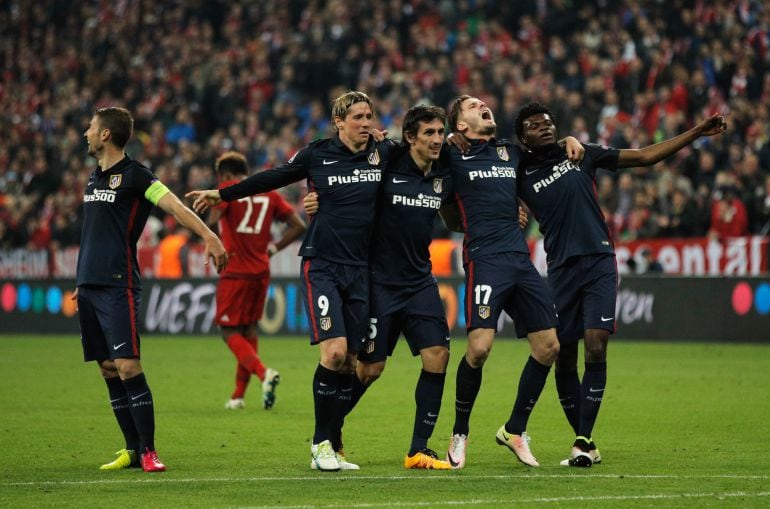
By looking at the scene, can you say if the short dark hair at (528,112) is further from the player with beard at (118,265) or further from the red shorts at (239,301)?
the red shorts at (239,301)

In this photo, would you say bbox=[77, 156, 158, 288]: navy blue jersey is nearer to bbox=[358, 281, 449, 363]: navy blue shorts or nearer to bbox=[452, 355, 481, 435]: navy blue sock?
bbox=[358, 281, 449, 363]: navy blue shorts

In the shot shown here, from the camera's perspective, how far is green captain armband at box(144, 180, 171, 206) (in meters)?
8.52

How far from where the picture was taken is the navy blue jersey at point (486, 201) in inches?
347

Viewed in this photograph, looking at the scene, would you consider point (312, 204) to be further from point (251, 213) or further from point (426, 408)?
point (251, 213)

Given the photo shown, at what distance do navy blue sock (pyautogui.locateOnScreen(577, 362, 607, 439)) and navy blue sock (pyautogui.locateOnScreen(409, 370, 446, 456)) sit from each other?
949 mm

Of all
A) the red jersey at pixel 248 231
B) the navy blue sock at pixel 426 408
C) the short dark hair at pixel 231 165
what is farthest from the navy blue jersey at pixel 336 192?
the red jersey at pixel 248 231

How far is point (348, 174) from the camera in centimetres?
867

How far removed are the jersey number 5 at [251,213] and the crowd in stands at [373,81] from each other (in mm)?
9316

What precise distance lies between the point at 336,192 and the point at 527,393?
1886mm

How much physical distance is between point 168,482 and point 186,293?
1660 centimetres

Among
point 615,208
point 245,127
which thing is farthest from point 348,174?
point 245,127

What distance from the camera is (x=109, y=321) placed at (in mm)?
8523

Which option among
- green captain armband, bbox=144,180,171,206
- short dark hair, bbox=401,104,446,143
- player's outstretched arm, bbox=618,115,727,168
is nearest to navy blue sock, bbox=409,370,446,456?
short dark hair, bbox=401,104,446,143

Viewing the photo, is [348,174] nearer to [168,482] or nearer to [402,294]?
[402,294]
